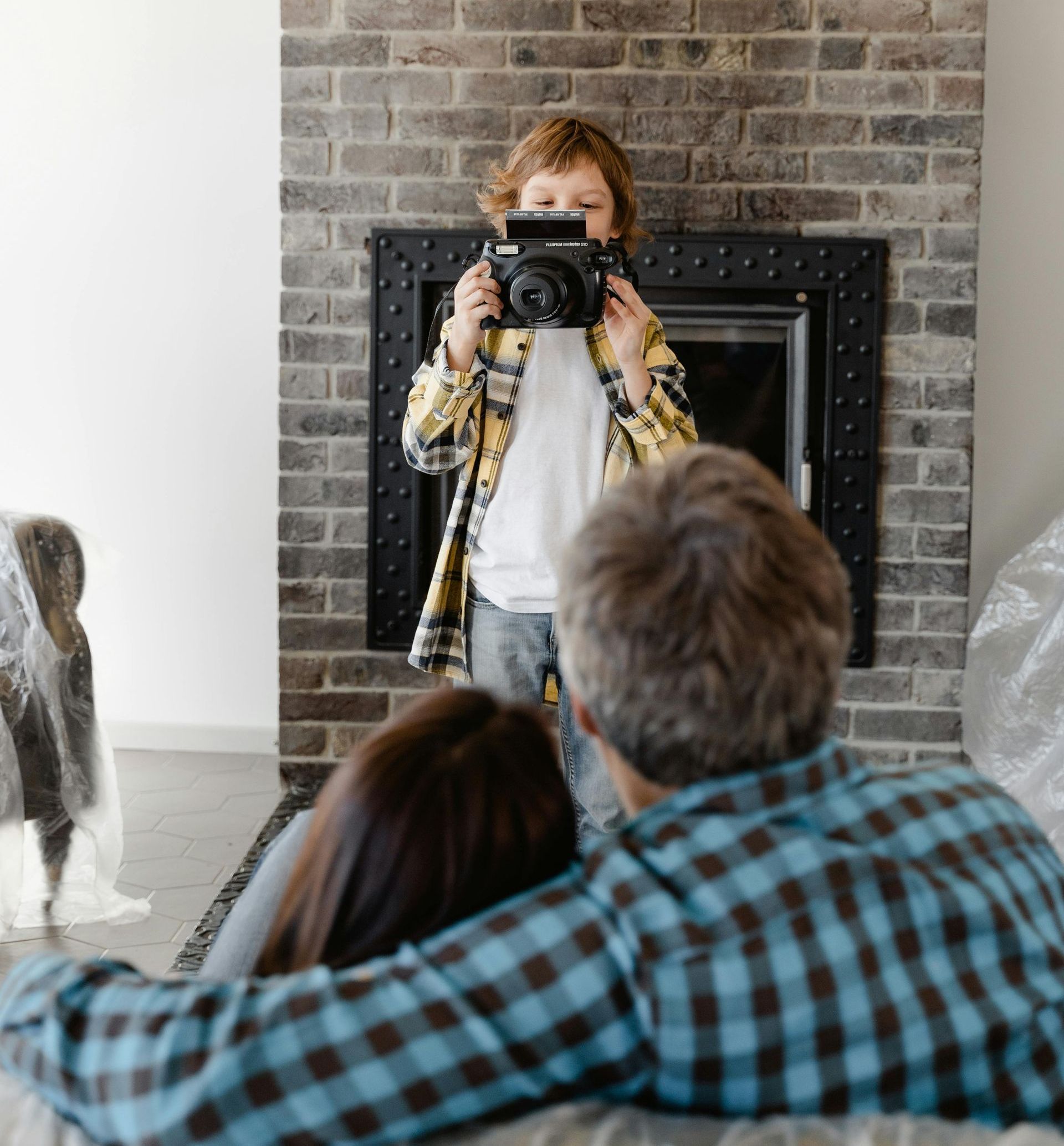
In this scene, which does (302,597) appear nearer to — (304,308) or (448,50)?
(304,308)

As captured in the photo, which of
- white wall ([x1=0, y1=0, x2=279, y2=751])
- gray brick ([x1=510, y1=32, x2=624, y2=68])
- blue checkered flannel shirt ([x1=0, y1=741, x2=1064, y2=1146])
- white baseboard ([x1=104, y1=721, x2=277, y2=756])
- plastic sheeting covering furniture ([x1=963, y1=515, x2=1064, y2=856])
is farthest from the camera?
white baseboard ([x1=104, y1=721, x2=277, y2=756])

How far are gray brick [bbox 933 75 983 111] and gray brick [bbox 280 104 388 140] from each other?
1.13 m

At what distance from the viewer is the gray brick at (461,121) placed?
7.98 feet

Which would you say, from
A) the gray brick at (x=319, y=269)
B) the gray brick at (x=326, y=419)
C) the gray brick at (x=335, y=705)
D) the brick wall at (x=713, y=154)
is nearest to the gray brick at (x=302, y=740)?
the gray brick at (x=335, y=705)

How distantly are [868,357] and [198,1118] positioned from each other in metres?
2.21

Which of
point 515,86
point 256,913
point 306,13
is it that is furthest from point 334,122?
point 256,913

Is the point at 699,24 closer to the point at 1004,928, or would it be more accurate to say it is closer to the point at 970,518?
the point at 970,518

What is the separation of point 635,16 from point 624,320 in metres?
1.14

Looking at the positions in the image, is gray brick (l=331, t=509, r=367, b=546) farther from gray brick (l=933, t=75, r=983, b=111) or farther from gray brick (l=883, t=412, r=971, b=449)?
gray brick (l=933, t=75, r=983, b=111)

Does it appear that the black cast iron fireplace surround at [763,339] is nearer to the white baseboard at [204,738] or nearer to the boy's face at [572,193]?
the white baseboard at [204,738]

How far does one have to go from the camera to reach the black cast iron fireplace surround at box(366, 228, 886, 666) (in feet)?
8.01

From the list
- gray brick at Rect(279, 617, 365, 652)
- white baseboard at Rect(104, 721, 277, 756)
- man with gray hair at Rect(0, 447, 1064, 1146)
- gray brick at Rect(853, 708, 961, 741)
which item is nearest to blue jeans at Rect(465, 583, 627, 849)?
man with gray hair at Rect(0, 447, 1064, 1146)

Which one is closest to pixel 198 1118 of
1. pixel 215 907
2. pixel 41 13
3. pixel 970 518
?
pixel 215 907

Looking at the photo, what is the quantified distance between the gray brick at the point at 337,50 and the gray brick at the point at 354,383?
24.4 inches
